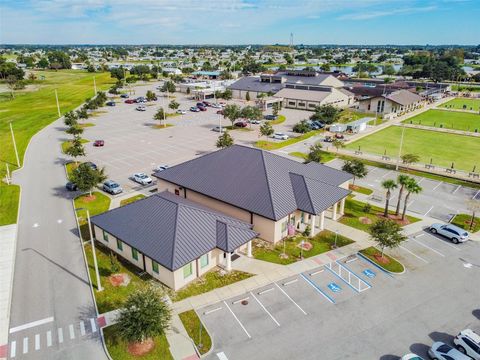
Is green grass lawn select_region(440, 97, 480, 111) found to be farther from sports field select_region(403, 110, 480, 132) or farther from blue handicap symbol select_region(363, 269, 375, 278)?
blue handicap symbol select_region(363, 269, 375, 278)

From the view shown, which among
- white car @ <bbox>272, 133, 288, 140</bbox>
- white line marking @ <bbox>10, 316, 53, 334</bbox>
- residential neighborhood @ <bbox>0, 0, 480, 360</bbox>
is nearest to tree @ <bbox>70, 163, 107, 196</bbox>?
residential neighborhood @ <bbox>0, 0, 480, 360</bbox>

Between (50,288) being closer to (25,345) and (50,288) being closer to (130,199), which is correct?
(25,345)

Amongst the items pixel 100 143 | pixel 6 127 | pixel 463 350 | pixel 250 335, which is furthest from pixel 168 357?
pixel 6 127

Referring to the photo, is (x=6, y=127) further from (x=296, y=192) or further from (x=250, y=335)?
(x=250, y=335)

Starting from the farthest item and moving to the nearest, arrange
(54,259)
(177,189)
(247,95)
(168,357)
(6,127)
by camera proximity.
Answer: (247,95) < (6,127) < (177,189) < (54,259) < (168,357)

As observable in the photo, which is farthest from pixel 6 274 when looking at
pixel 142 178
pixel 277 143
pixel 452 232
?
pixel 277 143

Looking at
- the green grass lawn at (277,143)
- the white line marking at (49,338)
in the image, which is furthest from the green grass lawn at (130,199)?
the green grass lawn at (277,143)
